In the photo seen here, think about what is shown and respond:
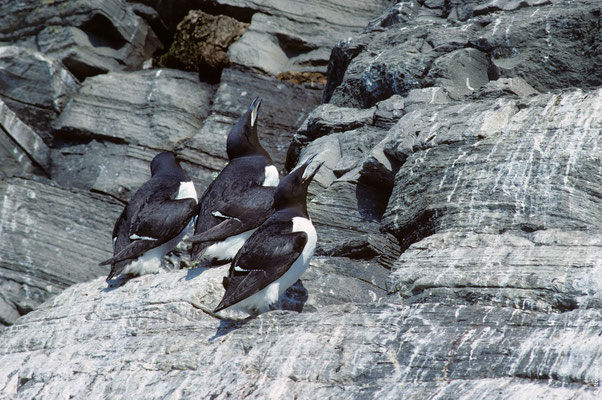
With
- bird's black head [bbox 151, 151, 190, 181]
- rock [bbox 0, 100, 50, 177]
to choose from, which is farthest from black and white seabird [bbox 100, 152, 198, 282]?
rock [bbox 0, 100, 50, 177]

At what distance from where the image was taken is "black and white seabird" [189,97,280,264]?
5.45m

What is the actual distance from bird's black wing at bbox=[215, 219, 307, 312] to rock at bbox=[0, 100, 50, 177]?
5.77 meters

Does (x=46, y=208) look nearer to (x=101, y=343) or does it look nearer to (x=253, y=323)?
(x=101, y=343)

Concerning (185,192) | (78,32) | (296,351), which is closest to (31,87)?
(78,32)

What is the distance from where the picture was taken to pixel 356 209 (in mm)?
6676

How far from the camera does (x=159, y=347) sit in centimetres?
471

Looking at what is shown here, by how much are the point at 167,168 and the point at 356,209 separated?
1.81 meters

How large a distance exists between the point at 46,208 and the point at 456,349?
21.4 feet

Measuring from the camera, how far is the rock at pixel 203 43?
1054 cm

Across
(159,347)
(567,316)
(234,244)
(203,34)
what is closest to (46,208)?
(203,34)

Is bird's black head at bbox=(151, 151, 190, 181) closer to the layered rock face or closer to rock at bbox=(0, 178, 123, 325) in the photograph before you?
the layered rock face

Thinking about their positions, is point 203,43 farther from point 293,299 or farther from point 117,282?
point 293,299

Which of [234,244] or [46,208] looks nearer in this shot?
[234,244]

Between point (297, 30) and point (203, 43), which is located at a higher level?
point (297, 30)
